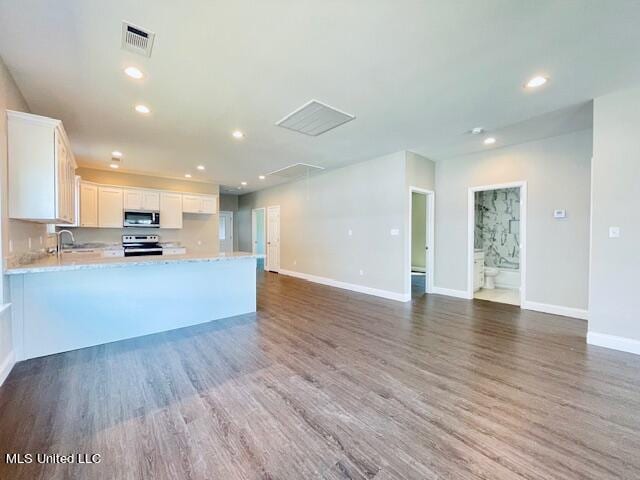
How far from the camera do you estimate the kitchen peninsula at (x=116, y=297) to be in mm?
2768

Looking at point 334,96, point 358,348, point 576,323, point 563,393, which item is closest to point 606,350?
point 576,323

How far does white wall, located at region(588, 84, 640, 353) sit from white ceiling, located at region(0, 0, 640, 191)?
0.34m

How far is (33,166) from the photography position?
2652 millimetres

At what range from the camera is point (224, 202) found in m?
10.4

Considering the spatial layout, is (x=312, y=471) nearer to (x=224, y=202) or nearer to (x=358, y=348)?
(x=358, y=348)

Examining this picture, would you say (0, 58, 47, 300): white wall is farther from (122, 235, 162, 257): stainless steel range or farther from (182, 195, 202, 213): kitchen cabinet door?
(182, 195, 202, 213): kitchen cabinet door

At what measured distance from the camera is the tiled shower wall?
6.39 m

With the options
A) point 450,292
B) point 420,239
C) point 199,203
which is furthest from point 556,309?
point 199,203

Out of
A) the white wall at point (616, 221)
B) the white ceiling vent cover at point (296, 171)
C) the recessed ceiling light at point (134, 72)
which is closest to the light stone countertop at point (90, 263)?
the recessed ceiling light at point (134, 72)

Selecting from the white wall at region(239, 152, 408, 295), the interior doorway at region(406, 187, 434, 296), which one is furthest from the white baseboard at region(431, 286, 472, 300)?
the white wall at region(239, 152, 408, 295)

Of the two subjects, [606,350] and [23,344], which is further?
[606,350]

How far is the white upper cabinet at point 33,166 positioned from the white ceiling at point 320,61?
0.45 meters

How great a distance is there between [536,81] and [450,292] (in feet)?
12.7

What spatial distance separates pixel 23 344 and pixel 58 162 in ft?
6.05
